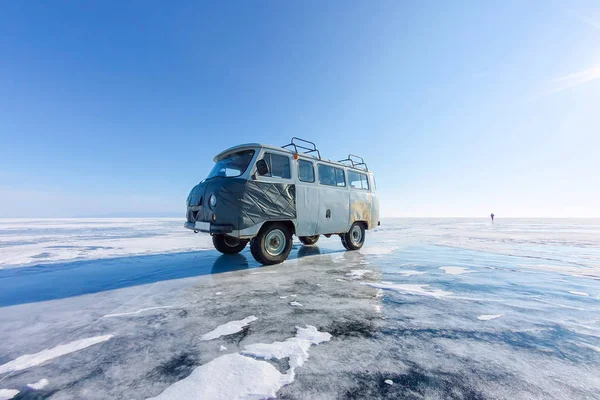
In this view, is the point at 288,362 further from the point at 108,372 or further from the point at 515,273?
the point at 515,273

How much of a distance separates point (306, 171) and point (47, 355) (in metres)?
5.59

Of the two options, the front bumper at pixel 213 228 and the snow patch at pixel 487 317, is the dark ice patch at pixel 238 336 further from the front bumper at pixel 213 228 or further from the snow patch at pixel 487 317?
the front bumper at pixel 213 228

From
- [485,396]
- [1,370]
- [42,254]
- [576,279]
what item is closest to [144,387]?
[1,370]

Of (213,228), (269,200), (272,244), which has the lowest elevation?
(272,244)

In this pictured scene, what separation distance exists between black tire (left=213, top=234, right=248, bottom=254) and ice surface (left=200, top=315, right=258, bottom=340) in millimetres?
4705

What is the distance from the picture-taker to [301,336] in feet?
7.48

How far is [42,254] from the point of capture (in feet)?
23.5

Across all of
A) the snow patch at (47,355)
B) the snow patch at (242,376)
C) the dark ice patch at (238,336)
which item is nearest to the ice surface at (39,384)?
the snow patch at (47,355)

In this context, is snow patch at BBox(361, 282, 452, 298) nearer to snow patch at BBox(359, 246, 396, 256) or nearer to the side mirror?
the side mirror

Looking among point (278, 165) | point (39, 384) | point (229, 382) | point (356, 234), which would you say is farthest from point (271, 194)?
point (39, 384)

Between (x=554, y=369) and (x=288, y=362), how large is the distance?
6.57 feet

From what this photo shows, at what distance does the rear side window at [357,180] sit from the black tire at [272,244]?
3216mm

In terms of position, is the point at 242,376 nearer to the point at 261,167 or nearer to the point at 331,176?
the point at 261,167

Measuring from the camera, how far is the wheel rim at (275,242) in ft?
19.1
